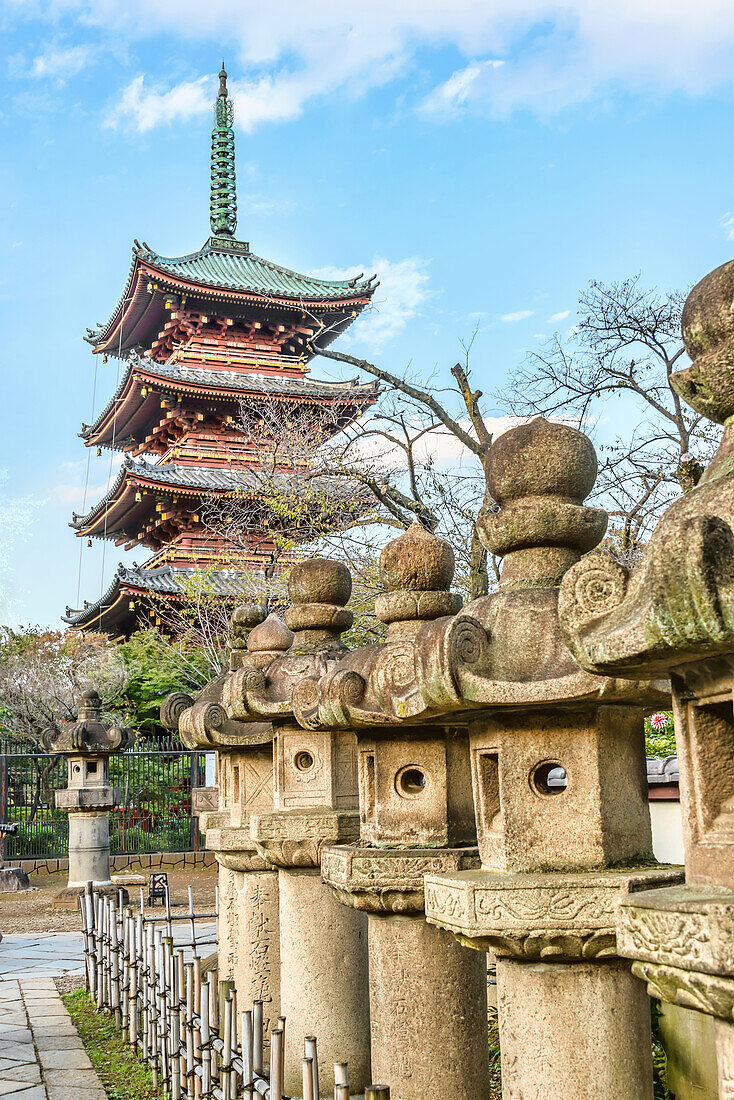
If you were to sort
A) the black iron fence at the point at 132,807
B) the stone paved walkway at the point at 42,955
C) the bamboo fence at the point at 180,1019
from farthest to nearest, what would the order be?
the black iron fence at the point at 132,807
the stone paved walkway at the point at 42,955
the bamboo fence at the point at 180,1019

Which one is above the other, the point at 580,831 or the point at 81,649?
the point at 81,649

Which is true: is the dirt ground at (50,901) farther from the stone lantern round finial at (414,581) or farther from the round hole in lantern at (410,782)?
the stone lantern round finial at (414,581)

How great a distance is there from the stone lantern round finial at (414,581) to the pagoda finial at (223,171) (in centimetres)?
2766

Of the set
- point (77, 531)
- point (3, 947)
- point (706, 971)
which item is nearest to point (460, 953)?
point (706, 971)

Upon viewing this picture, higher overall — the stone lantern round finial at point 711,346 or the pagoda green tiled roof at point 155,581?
the pagoda green tiled roof at point 155,581

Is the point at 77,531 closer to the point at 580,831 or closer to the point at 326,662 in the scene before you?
the point at 326,662

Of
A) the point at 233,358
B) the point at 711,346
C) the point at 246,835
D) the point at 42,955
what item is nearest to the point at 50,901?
the point at 42,955

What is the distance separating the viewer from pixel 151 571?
22641 millimetres

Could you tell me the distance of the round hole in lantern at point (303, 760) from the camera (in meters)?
5.18

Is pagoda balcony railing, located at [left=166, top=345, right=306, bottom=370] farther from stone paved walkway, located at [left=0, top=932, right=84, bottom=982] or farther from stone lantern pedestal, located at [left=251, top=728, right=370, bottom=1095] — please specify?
Result: stone lantern pedestal, located at [left=251, top=728, right=370, bottom=1095]

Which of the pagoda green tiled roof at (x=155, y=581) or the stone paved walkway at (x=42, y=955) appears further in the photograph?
the pagoda green tiled roof at (x=155, y=581)

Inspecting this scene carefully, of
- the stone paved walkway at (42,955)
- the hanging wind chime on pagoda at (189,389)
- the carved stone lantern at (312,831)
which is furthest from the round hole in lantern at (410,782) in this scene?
the hanging wind chime on pagoda at (189,389)

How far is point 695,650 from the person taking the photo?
1.80m

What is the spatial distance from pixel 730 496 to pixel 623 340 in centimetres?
805
